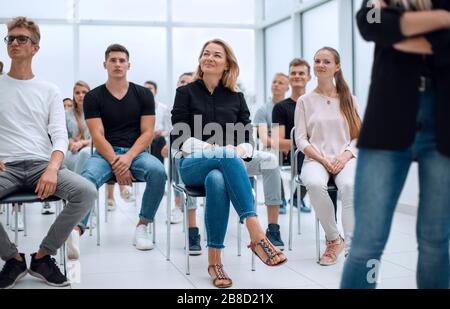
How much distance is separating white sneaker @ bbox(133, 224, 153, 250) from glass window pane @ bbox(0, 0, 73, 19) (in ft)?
16.2

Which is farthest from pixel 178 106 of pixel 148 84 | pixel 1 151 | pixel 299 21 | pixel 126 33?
pixel 126 33

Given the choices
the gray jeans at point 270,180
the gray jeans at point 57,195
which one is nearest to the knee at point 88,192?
the gray jeans at point 57,195

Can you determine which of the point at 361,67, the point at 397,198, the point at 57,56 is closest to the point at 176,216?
the point at 361,67

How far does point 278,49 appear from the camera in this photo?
24.0ft

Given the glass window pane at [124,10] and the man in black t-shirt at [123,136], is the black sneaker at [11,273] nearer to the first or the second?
the man in black t-shirt at [123,136]

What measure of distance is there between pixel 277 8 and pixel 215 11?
39.2 inches

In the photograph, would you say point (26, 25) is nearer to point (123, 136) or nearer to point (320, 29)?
point (123, 136)

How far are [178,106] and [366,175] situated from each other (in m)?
1.58

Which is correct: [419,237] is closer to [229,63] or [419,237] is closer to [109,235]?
[229,63]

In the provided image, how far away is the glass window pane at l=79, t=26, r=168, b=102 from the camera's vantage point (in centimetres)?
718

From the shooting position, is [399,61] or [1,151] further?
[1,151]

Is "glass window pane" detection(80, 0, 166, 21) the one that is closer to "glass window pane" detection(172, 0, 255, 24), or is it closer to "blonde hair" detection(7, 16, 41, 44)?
"glass window pane" detection(172, 0, 255, 24)

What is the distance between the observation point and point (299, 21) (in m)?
6.48

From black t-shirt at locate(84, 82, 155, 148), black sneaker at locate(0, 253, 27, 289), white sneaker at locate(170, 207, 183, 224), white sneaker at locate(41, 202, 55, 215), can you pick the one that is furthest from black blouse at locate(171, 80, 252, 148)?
white sneaker at locate(41, 202, 55, 215)
